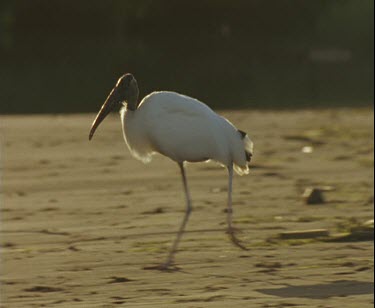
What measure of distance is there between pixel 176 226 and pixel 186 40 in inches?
1284

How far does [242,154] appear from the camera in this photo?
8.66 metres

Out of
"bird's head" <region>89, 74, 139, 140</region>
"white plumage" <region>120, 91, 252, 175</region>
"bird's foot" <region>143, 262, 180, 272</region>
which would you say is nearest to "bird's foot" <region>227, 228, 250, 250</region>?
"white plumage" <region>120, 91, 252, 175</region>

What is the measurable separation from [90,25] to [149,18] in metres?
2.50

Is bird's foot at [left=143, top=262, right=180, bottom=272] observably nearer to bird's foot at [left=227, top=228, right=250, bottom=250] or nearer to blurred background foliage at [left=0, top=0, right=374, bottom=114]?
bird's foot at [left=227, top=228, right=250, bottom=250]

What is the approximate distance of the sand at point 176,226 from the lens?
6.80 m

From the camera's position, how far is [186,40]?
4134 cm

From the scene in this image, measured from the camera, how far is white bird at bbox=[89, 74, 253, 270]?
27.4ft

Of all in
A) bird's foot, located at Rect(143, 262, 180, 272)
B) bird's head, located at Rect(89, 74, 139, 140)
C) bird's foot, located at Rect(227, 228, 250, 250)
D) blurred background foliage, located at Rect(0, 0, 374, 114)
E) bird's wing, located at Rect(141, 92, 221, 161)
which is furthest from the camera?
blurred background foliage, located at Rect(0, 0, 374, 114)

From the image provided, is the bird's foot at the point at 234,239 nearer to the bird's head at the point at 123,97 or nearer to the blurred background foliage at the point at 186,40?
the bird's head at the point at 123,97

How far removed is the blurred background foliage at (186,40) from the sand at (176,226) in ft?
56.1

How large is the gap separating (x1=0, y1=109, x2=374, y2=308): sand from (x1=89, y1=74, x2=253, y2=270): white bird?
45 centimetres

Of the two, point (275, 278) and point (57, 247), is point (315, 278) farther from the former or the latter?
point (57, 247)

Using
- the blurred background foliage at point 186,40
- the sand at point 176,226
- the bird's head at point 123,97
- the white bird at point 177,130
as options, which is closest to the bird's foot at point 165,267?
the sand at point 176,226

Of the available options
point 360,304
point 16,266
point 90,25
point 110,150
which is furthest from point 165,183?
point 90,25
